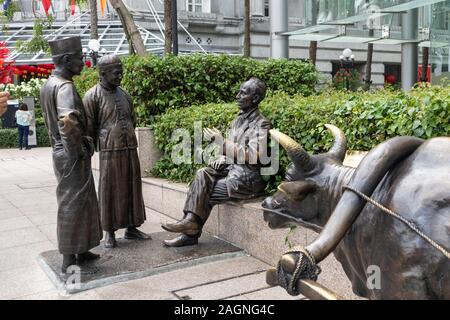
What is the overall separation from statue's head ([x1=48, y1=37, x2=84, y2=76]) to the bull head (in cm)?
289

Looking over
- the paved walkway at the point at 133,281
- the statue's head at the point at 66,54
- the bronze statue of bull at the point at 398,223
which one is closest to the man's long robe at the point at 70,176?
the statue's head at the point at 66,54

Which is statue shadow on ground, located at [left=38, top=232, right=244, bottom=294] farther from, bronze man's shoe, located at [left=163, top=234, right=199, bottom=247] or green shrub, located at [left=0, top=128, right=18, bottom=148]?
green shrub, located at [left=0, top=128, right=18, bottom=148]

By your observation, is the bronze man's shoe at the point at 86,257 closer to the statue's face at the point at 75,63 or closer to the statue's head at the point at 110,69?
the statue's face at the point at 75,63

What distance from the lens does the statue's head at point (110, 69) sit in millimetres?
5711

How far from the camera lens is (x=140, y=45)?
1148cm

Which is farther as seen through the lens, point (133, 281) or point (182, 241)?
point (182, 241)

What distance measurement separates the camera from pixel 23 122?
20328 millimetres

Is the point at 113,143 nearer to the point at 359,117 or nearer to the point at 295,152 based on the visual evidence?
the point at 359,117

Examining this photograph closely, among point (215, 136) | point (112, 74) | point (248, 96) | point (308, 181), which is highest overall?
point (112, 74)

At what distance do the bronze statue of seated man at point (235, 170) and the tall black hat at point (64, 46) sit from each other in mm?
1679

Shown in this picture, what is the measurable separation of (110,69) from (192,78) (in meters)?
3.27

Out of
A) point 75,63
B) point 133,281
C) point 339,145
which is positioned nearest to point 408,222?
point 339,145

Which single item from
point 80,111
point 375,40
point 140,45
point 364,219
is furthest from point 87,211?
point 375,40

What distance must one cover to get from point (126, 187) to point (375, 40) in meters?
12.8
